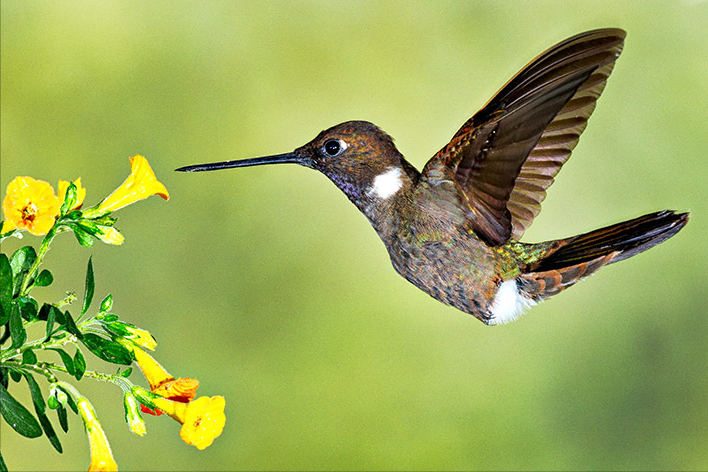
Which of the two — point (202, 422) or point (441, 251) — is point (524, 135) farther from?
point (202, 422)

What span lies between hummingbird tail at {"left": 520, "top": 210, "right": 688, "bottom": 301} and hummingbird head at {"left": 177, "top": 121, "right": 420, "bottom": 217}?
9.1 inches

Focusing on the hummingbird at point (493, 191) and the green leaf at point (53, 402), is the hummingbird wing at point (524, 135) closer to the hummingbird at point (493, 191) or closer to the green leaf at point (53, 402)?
the hummingbird at point (493, 191)

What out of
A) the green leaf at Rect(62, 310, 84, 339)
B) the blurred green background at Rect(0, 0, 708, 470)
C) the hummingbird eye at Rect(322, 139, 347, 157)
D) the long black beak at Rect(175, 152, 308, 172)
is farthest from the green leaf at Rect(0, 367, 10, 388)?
the blurred green background at Rect(0, 0, 708, 470)

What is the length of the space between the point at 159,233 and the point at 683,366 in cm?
180

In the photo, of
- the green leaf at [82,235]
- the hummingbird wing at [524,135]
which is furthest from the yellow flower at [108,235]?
the hummingbird wing at [524,135]

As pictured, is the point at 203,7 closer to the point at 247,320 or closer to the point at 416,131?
the point at 416,131

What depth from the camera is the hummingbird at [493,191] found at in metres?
0.76

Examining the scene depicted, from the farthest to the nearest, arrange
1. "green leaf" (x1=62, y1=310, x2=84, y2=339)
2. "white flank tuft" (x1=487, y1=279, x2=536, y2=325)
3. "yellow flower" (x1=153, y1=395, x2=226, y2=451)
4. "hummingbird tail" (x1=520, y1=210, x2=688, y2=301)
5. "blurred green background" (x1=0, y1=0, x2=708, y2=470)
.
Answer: "blurred green background" (x1=0, y1=0, x2=708, y2=470) → "white flank tuft" (x1=487, y1=279, x2=536, y2=325) → "hummingbird tail" (x1=520, y1=210, x2=688, y2=301) → "yellow flower" (x1=153, y1=395, x2=226, y2=451) → "green leaf" (x1=62, y1=310, x2=84, y2=339)

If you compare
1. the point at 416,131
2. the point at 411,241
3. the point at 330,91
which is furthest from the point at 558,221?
the point at 411,241

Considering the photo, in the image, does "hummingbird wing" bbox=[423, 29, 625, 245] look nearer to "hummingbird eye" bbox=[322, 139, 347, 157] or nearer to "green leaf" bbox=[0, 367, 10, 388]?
"hummingbird eye" bbox=[322, 139, 347, 157]

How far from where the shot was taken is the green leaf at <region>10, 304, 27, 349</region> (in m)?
0.57

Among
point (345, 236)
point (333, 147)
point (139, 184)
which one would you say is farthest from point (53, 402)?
point (345, 236)

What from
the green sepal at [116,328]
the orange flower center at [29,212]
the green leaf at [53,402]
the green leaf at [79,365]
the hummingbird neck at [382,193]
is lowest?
the green leaf at [53,402]

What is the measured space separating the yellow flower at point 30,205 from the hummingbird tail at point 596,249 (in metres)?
0.61
